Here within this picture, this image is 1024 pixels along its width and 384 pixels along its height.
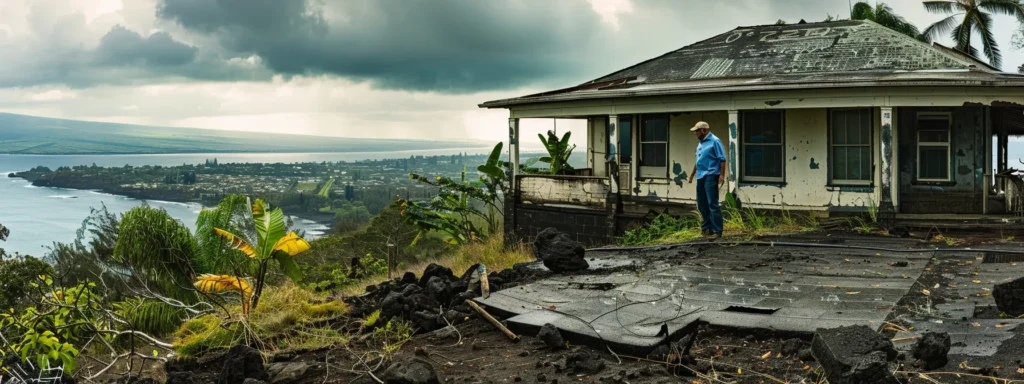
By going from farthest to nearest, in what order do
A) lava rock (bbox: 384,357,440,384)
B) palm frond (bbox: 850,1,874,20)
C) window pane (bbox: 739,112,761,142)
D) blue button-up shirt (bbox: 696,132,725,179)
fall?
palm frond (bbox: 850,1,874,20) → window pane (bbox: 739,112,761,142) → blue button-up shirt (bbox: 696,132,725,179) → lava rock (bbox: 384,357,440,384)

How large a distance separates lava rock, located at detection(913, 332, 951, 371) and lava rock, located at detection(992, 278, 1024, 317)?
161 cm

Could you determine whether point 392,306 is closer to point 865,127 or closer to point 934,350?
point 934,350

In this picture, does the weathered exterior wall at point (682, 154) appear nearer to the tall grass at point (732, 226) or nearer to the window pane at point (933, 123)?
the tall grass at point (732, 226)

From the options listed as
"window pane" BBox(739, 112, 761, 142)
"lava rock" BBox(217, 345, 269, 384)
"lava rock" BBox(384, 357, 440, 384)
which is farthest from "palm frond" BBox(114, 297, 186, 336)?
"window pane" BBox(739, 112, 761, 142)

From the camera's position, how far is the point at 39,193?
4968 inches

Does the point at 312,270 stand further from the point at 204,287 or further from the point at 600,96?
the point at 204,287

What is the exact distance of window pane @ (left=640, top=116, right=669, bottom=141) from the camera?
18.6m

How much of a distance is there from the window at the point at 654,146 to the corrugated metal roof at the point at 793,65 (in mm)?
820

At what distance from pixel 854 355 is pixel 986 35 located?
136ft

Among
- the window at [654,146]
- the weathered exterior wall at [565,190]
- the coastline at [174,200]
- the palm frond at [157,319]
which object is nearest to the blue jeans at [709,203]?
the weathered exterior wall at [565,190]

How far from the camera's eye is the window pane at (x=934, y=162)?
15914 mm

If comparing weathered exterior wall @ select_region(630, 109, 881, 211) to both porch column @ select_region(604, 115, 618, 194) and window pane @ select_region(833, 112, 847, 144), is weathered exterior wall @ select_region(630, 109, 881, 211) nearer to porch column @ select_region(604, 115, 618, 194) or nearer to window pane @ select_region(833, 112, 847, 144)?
window pane @ select_region(833, 112, 847, 144)

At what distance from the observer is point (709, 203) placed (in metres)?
13.3

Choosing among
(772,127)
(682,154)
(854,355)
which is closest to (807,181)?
(772,127)
